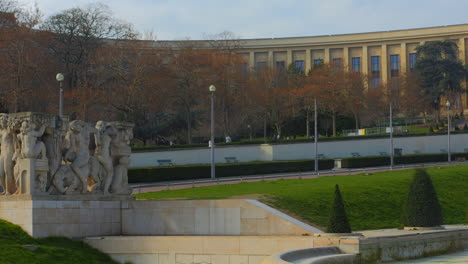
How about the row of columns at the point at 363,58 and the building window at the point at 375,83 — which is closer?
the building window at the point at 375,83

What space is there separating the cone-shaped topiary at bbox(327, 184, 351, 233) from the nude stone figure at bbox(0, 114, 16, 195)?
9355 millimetres

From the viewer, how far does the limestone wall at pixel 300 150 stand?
59969 millimetres

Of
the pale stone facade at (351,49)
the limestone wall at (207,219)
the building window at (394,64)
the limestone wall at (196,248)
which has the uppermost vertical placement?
the pale stone facade at (351,49)

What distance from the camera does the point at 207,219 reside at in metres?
23.5

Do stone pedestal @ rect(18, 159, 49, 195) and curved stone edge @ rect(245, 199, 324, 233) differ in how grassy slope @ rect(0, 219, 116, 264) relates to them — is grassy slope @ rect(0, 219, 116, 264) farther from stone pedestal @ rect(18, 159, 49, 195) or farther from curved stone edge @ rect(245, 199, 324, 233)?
curved stone edge @ rect(245, 199, 324, 233)

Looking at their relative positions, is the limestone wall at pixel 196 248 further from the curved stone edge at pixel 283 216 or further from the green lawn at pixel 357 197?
the green lawn at pixel 357 197

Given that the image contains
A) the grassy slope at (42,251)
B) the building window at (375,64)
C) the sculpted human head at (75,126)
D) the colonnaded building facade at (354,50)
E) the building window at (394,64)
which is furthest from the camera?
the building window at (375,64)

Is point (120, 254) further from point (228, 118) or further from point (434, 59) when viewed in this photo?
A: point (434, 59)

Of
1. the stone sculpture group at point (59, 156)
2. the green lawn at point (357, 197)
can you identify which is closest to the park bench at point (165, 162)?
the green lawn at point (357, 197)

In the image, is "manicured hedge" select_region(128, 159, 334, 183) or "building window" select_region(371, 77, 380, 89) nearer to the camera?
"manicured hedge" select_region(128, 159, 334, 183)

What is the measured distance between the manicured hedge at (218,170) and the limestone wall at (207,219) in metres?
22.0

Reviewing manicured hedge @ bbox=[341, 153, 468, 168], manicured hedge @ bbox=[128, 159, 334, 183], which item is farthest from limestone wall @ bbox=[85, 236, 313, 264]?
manicured hedge @ bbox=[341, 153, 468, 168]

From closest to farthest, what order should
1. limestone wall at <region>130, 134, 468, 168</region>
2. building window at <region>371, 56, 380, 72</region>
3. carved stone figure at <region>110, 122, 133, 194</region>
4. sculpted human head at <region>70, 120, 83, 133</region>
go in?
sculpted human head at <region>70, 120, 83, 133</region> < carved stone figure at <region>110, 122, 133, 194</region> < limestone wall at <region>130, 134, 468, 168</region> < building window at <region>371, 56, 380, 72</region>

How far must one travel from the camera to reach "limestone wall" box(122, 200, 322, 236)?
74.9ft
